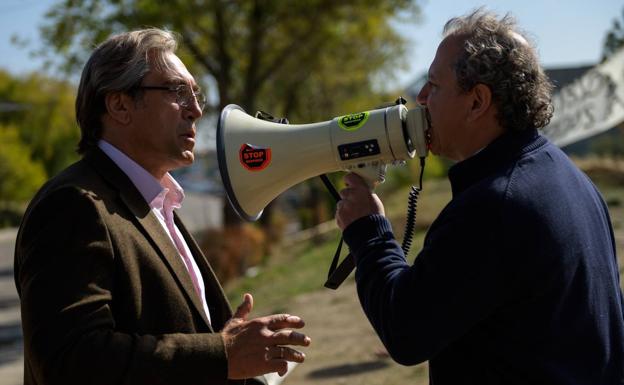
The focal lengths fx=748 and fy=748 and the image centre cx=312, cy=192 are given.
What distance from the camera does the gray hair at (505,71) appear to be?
1.87 m

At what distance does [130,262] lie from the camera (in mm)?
1990

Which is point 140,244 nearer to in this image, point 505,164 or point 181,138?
point 181,138

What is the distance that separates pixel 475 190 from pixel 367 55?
73.6 ft

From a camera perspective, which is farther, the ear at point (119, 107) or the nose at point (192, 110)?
the nose at point (192, 110)

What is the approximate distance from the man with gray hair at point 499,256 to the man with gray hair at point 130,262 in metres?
0.43

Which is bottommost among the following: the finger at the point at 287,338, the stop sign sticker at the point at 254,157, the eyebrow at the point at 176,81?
the finger at the point at 287,338

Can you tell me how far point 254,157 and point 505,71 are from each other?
82 centimetres

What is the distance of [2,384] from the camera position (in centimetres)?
775

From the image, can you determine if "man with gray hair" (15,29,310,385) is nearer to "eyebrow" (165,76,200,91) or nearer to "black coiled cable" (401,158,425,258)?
"eyebrow" (165,76,200,91)

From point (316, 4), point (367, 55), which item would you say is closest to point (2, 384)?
point (316, 4)

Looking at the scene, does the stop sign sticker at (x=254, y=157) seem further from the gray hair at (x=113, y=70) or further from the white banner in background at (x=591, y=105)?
the white banner in background at (x=591, y=105)

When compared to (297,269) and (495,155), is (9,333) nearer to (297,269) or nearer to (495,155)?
(297,269)

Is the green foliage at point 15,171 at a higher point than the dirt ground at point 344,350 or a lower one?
lower

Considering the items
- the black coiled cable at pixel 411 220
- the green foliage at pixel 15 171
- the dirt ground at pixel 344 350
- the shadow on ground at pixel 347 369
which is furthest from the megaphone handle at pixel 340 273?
the green foliage at pixel 15 171
